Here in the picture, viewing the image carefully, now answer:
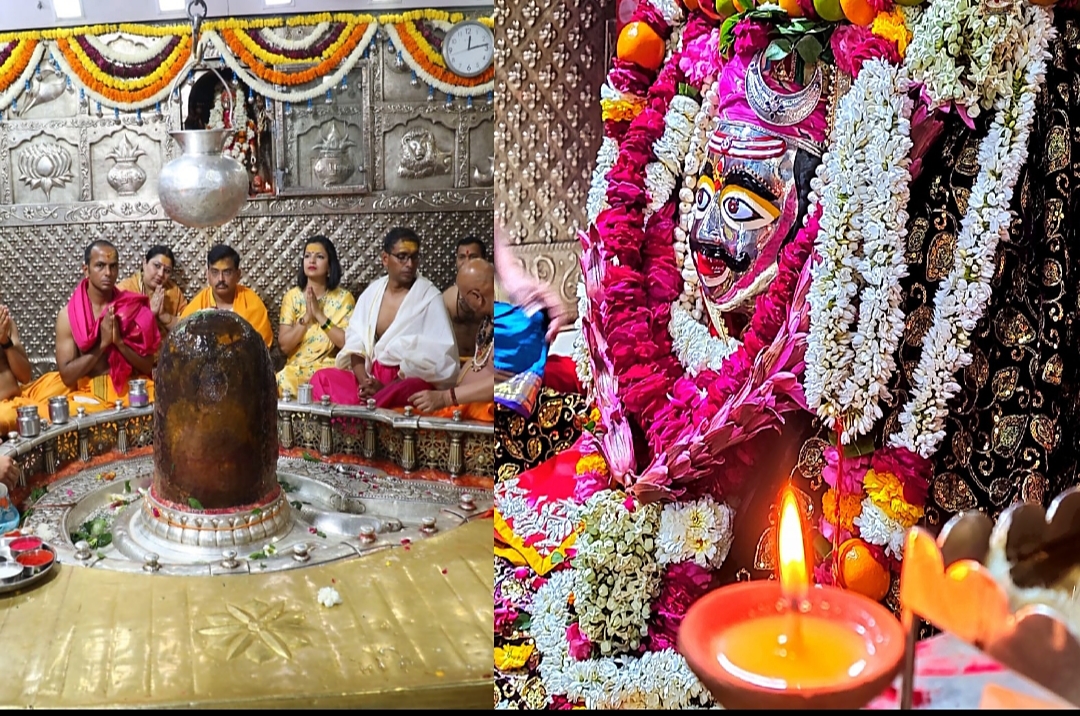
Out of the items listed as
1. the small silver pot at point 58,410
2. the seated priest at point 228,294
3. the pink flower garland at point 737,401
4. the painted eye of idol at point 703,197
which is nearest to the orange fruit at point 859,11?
the pink flower garland at point 737,401

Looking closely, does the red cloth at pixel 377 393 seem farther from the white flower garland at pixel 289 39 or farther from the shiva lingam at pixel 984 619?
the shiva lingam at pixel 984 619

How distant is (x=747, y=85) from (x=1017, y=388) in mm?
863

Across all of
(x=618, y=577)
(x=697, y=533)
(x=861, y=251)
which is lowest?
(x=618, y=577)

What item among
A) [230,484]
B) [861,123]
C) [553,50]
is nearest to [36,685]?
[230,484]

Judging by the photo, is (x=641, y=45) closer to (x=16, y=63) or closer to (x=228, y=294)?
(x=228, y=294)

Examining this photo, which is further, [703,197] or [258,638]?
[258,638]

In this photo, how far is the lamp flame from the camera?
1.62 feet

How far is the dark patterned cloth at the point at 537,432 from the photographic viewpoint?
266 centimetres

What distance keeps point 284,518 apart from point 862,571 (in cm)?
A: 181

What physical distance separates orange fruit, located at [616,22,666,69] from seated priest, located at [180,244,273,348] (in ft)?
5.32

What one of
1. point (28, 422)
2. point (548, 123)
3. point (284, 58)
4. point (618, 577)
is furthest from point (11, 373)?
point (618, 577)

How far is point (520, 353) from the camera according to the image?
2682mm

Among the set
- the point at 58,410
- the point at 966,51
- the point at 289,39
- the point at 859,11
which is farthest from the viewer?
the point at 58,410

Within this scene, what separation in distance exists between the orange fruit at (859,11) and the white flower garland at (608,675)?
4.69 ft
